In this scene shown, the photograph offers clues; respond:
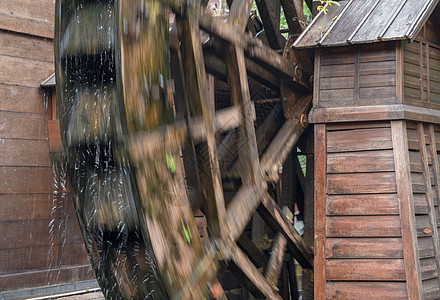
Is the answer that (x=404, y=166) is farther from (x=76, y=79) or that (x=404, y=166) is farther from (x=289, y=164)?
(x=76, y=79)

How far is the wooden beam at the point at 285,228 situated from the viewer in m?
4.51

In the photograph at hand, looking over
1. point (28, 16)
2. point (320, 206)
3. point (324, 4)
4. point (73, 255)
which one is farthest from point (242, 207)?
point (28, 16)

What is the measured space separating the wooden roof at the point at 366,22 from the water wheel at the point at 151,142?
2.79 ft

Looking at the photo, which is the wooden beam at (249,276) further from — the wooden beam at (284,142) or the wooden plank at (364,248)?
the wooden beam at (284,142)

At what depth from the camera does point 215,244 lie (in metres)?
3.83

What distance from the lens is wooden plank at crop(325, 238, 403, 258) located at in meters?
4.59

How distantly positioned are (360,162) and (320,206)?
0.46m

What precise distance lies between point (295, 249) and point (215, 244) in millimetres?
1345

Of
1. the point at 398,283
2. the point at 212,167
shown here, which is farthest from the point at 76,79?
the point at 398,283

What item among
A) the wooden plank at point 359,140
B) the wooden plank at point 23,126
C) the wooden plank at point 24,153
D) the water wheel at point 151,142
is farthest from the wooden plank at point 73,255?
the wooden plank at point 359,140

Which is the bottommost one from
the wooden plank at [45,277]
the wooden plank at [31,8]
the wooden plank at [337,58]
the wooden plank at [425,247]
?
Result: the wooden plank at [45,277]

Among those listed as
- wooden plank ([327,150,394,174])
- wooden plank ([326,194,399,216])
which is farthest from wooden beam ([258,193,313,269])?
wooden plank ([327,150,394,174])

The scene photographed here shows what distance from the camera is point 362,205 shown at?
15.5 feet

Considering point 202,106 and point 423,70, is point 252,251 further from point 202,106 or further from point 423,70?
point 423,70
